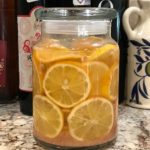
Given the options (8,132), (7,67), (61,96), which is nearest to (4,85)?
(7,67)

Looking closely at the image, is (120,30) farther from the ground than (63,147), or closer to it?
farther from the ground

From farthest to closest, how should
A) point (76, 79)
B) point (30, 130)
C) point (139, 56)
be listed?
1. point (139, 56)
2. point (30, 130)
3. point (76, 79)

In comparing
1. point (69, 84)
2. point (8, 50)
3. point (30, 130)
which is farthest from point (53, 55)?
point (8, 50)

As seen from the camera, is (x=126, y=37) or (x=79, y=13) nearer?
(x=79, y=13)

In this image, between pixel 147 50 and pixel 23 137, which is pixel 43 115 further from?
pixel 147 50

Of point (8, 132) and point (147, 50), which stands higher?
point (147, 50)

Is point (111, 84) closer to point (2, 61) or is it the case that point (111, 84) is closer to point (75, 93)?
point (75, 93)
